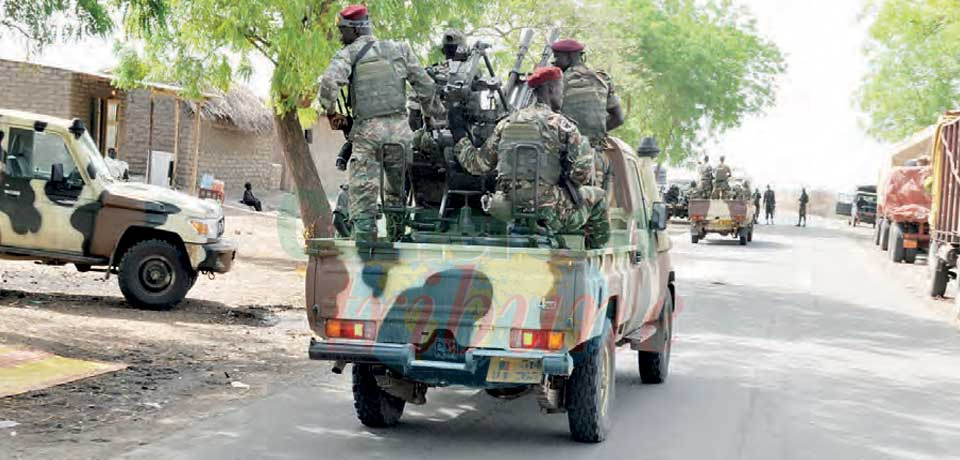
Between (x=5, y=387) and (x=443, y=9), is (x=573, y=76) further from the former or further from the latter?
(x=443, y=9)

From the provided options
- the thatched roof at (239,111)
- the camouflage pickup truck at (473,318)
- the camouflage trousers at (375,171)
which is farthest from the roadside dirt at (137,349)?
the thatched roof at (239,111)

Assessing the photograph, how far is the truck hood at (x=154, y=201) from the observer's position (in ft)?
43.5

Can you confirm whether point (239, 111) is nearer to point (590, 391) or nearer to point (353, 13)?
point (353, 13)

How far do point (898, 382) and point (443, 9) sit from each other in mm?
9269

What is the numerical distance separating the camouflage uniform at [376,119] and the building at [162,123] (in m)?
17.3

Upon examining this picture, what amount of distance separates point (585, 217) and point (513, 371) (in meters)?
1.57

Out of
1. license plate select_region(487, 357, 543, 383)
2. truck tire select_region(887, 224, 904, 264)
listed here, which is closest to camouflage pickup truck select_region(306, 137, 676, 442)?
license plate select_region(487, 357, 543, 383)

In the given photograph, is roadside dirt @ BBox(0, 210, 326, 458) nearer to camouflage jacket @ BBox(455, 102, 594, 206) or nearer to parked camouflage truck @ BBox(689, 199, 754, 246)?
camouflage jacket @ BBox(455, 102, 594, 206)

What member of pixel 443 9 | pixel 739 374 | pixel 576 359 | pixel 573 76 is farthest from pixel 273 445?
pixel 443 9

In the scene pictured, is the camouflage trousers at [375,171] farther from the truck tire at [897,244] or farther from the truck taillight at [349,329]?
the truck tire at [897,244]

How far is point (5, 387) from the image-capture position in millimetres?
8820

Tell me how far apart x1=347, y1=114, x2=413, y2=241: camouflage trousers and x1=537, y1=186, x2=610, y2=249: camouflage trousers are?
104cm

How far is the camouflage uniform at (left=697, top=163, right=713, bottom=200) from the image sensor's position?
33469 mm

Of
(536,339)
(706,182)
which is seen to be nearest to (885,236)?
(706,182)
